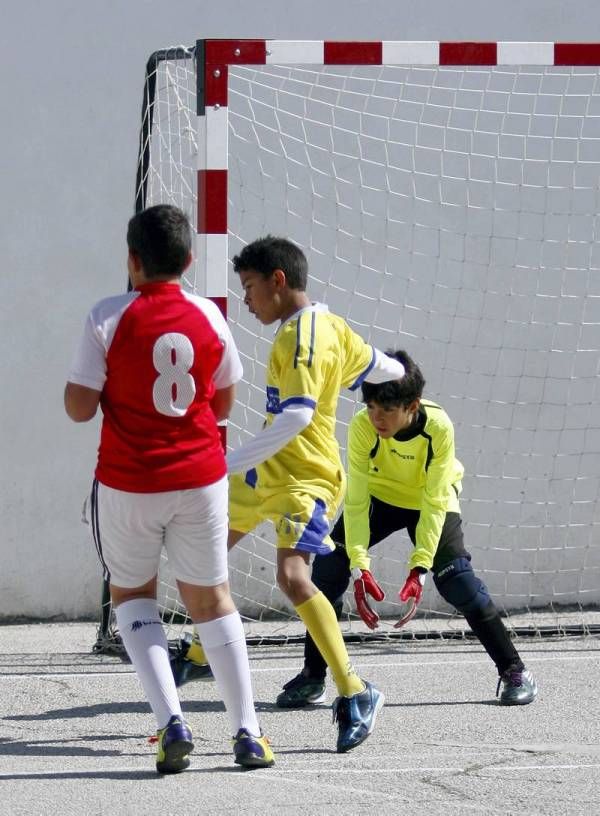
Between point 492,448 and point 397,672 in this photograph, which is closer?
point 397,672

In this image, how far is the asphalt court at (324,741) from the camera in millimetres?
4078

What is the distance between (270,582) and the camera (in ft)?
23.9

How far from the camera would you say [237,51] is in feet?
19.8

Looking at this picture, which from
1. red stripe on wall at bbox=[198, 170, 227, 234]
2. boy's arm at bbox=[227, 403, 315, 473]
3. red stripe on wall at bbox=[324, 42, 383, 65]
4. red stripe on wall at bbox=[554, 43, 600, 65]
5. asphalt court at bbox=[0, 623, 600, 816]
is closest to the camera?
asphalt court at bbox=[0, 623, 600, 816]

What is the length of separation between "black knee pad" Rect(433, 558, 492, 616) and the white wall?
224 cm

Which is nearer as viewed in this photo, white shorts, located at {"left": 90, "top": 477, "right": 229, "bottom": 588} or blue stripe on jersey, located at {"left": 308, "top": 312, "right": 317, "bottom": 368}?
white shorts, located at {"left": 90, "top": 477, "right": 229, "bottom": 588}

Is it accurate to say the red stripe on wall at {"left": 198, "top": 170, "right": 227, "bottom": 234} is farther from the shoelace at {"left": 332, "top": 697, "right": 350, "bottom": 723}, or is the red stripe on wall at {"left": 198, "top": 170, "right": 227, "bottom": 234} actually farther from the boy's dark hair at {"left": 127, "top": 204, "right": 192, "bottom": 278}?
the shoelace at {"left": 332, "top": 697, "right": 350, "bottom": 723}

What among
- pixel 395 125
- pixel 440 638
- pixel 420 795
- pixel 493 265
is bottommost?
pixel 440 638

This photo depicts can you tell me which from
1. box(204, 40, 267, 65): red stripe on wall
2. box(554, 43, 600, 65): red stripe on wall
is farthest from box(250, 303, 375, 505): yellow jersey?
box(554, 43, 600, 65): red stripe on wall

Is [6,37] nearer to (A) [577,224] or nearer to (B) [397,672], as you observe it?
(A) [577,224]

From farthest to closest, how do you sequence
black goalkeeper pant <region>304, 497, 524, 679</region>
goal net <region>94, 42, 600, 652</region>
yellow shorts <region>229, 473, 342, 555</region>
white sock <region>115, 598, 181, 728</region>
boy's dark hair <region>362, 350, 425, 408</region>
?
goal net <region>94, 42, 600, 652</region> → black goalkeeper pant <region>304, 497, 524, 679</region> → boy's dark hair <region>362, 350, 425, 408</region> → yellow shorts <region>229, 473, 342, 555</region> → white sock <region>115, 598, 181, 728</region>

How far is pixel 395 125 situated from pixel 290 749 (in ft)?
11.6

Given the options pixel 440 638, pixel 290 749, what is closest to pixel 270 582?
pixel 440 638

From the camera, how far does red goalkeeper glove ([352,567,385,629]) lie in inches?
201
